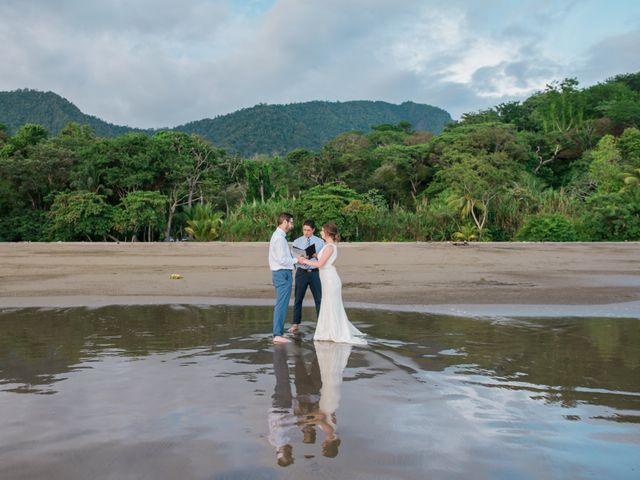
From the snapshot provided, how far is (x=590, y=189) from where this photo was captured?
44.8 metres

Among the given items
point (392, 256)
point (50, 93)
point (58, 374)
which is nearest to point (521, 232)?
point (392, 256)

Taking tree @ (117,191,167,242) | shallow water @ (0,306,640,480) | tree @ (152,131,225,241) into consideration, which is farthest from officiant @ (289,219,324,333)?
tree @ (152,131,225,241)

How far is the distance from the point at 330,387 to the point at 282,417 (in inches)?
40.1

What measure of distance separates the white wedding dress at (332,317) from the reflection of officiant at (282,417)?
1.35 meters

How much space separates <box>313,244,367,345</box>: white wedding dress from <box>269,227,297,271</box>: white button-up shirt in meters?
0.46

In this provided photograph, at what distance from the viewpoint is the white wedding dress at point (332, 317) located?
7867mm

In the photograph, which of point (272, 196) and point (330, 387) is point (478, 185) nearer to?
point (272, 196)

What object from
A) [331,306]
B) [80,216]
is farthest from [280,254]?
[80,216]

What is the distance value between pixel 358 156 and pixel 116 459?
1868 inches

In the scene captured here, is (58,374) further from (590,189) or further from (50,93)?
(50,93)

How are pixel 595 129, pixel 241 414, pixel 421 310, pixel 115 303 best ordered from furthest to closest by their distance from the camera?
pixel 595 129 < pixel 115 303 < pixel 421 310 < pixel 241 414

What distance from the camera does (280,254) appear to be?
8109 mm

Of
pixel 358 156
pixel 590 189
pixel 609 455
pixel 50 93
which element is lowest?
pixel 609 455

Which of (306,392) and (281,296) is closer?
(306,392)
